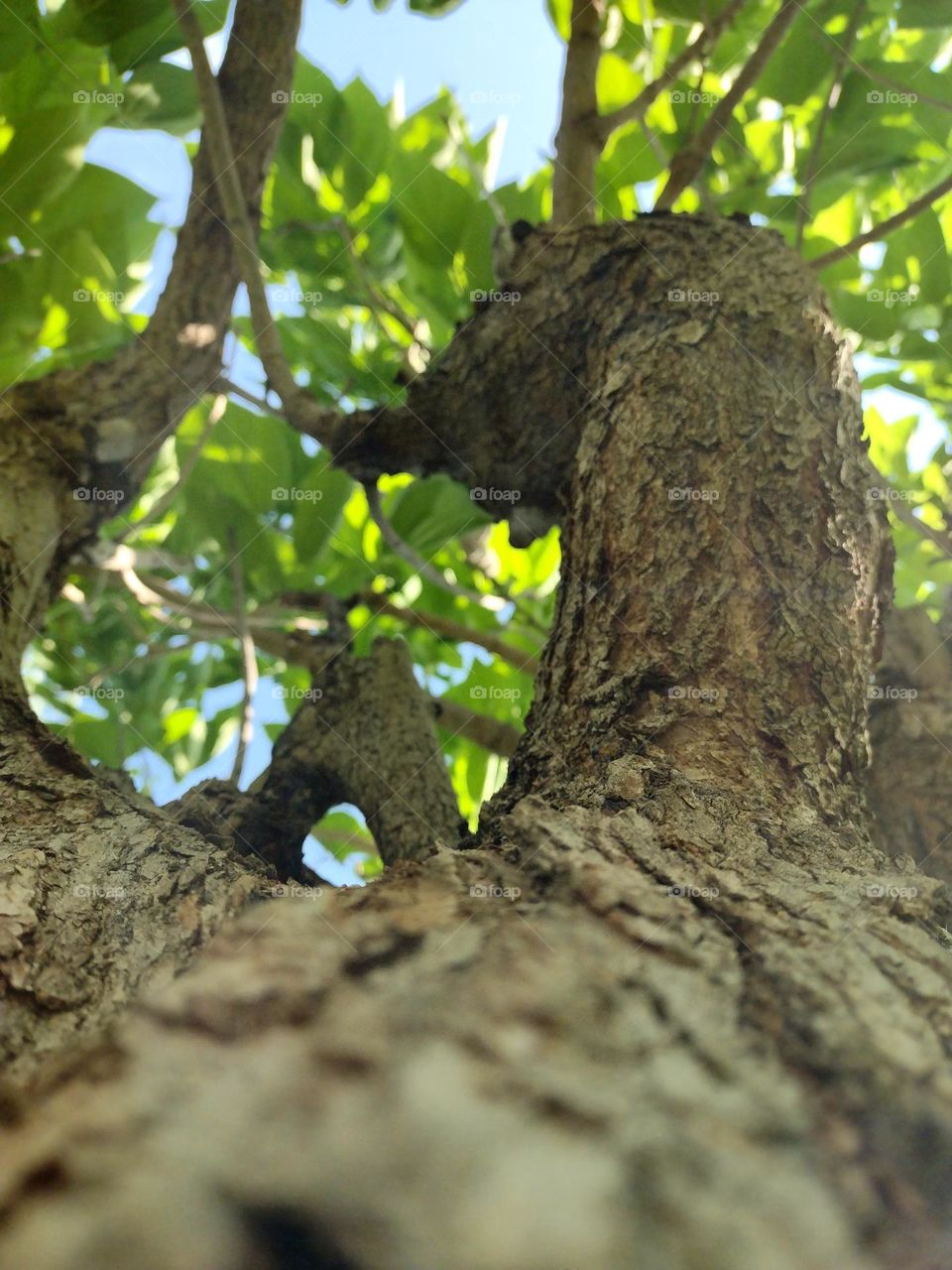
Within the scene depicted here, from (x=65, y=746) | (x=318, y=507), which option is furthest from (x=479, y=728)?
(x=65, y=746)

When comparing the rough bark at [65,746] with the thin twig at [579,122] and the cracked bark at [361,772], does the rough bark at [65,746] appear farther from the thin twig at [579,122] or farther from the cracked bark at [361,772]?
the thin twig at [579,122]

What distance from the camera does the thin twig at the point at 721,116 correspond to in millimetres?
1483

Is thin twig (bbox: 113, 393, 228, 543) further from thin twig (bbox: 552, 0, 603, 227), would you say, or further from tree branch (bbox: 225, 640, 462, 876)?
thin twig (bbox: 552, 0, 603, 227)

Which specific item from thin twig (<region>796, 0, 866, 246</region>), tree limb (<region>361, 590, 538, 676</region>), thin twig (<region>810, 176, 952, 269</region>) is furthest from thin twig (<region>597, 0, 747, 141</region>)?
tree limb (<region>361, 590, 538, 676</region>)

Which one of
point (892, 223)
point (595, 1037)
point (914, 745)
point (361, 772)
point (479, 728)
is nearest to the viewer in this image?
point (595, 1037)

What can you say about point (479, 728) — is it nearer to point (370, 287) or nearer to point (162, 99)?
point (370, 287)

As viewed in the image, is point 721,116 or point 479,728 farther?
point 479,728

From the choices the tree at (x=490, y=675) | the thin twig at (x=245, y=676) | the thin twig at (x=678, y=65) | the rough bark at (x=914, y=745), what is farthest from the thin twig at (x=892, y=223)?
the thin twig at (x=245, y=676)

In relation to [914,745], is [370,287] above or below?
above

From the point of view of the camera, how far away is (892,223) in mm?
1559

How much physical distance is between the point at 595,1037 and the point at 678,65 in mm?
1574

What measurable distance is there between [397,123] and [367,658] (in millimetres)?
1406

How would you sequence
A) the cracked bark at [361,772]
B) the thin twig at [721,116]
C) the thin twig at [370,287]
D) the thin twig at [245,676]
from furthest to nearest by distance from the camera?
the thin twig at [370,287] → the thin twig at [721,116] → the thin twig at [245,676] → the cracked bark at [361,772]

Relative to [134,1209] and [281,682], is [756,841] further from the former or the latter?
[281,682]
